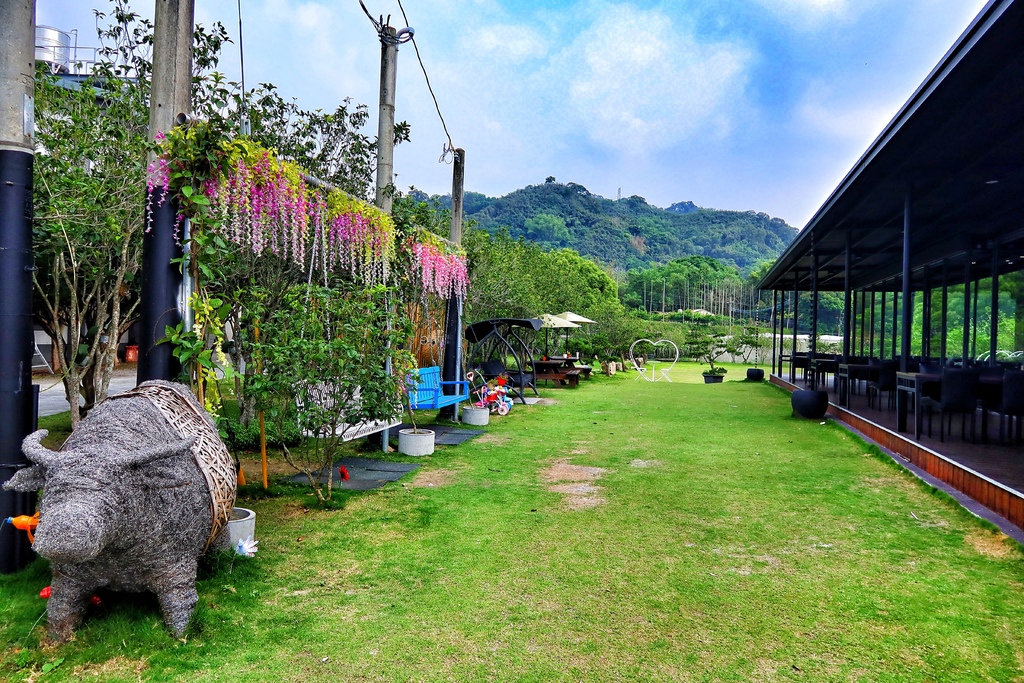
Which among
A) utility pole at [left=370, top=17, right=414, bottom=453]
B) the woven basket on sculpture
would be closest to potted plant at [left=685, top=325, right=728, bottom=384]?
utility pole at [left=370, top=17, right=414, bottom=453]

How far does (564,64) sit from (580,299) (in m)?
28.8

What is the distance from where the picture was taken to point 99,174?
5.82 metres

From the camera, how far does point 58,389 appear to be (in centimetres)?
1377

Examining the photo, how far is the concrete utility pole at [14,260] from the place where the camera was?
324 centimetres

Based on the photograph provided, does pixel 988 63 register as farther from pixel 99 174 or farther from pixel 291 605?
pixel 99 174

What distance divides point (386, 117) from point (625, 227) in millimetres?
72356

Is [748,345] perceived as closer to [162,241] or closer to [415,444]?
[415,444]

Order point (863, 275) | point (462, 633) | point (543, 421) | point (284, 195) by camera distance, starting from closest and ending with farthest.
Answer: point (462, 633) → point (284, 195) → point (543, 421) → point (863, 275)

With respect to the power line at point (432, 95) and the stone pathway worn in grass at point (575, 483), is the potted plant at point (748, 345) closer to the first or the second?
the power line at point (432, 95)

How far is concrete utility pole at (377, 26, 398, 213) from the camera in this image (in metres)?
6.83

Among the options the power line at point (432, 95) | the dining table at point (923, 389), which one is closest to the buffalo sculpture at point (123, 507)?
the power line at point (432, 95)

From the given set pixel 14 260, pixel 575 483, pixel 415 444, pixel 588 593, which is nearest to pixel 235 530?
pixel 14 260

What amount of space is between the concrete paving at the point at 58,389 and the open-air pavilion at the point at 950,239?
29.0ft

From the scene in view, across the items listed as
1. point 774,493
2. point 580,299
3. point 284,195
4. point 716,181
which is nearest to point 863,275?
point 580,299
